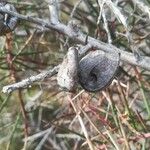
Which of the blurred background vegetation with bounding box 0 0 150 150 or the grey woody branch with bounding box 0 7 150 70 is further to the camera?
the blurred background vegetation with bounding box 0 0 150 150

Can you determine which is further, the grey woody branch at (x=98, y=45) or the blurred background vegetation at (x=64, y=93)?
the blurred background vegetation at (x=64, y=93)

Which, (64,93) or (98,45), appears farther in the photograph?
(64,93)

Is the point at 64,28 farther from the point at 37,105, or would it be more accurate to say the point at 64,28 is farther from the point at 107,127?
the point at 37,105

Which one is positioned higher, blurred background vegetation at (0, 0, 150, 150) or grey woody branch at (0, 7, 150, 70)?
grey woody branch at (0, 7, 150, 70)

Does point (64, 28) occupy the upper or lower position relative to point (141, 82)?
upper

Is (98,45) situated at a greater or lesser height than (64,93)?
greater

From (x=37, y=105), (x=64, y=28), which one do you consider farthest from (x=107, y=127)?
(x=64, y=28)

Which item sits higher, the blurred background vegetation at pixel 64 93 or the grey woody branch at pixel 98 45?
the grey woody branch at pixel 98 45

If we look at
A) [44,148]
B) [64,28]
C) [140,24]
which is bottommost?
[44,148]
